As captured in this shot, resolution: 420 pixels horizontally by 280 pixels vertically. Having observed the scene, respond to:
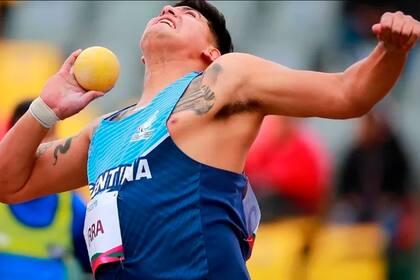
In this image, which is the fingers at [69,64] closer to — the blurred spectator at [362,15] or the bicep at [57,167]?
the bicep at [57,167]

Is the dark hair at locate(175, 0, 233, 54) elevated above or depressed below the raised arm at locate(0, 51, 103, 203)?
above

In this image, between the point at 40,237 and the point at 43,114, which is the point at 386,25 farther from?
the point at 40,237

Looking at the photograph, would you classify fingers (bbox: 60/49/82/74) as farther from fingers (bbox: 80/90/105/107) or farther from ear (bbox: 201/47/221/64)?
ear (bbox: 201/47/221/64)

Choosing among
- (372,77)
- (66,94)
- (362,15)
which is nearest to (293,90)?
(372,77)

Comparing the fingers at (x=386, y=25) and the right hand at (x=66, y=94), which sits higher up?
the fingers at (x=386, y=25)

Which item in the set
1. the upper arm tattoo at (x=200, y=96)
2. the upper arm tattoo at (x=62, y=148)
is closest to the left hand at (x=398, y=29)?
the upper arm tattoo at (x=200, y=96)

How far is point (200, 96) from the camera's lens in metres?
3.76

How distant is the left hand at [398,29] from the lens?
3.35 meters

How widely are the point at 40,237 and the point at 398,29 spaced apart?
2.94 m

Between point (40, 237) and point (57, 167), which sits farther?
point (40, 237)

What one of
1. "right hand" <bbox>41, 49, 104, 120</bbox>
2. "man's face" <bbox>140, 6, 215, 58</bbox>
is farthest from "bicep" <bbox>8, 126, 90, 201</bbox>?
"man's face" <bbox>140, 6, 215, 58</bbox>

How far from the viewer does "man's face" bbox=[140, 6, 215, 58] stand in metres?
4.12

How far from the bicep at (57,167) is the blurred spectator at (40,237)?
1.61 meters

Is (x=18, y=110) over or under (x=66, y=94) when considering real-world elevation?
under
